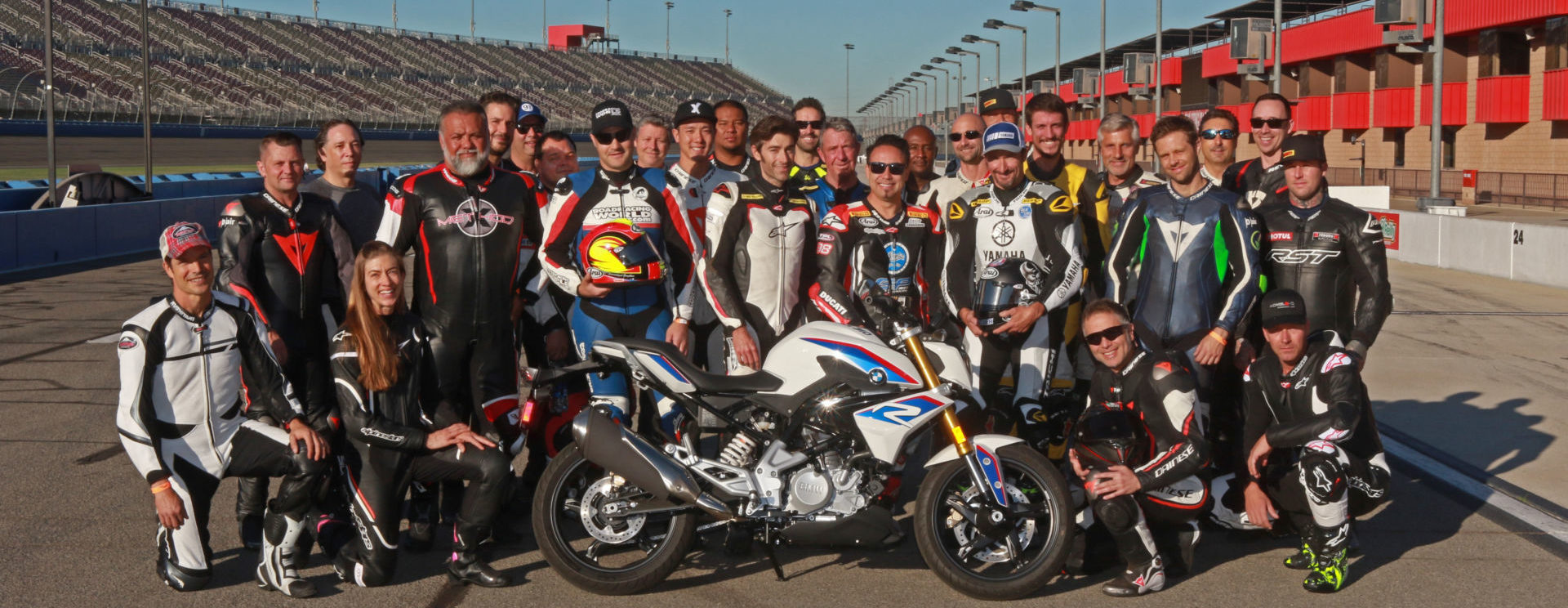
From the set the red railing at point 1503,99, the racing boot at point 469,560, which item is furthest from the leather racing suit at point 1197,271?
the red railing at point 1503,99

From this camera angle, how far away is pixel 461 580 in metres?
5.22

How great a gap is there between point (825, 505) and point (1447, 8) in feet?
138

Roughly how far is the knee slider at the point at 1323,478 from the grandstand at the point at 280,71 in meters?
55.0

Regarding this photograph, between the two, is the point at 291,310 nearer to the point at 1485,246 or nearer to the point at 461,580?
the point at 461,580

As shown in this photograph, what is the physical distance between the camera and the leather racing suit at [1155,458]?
516cm

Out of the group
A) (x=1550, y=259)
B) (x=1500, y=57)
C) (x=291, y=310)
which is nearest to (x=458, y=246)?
(x=291, y=310)

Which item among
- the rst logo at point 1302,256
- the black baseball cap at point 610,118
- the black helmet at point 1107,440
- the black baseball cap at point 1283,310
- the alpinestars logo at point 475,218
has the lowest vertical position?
the black helmet at point 1107,440

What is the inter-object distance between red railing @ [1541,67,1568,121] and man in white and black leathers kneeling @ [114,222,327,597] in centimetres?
3810

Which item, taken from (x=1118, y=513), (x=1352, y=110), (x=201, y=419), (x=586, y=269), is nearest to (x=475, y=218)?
(x=586, y=269)

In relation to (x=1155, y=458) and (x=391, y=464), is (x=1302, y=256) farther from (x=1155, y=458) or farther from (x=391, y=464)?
(x=391, y=464)

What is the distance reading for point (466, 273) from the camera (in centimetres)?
579

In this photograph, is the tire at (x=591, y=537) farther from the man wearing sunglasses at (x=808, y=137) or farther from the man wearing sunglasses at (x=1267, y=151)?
the man wearing sunglasses at (x=1267, y=151)

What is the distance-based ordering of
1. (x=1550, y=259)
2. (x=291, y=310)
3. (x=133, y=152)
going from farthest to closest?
1. (x=133, y=152)
2. (x=1550, y=259)
3. (x=291, y=310)

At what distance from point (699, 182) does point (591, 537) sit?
7.37 ft
